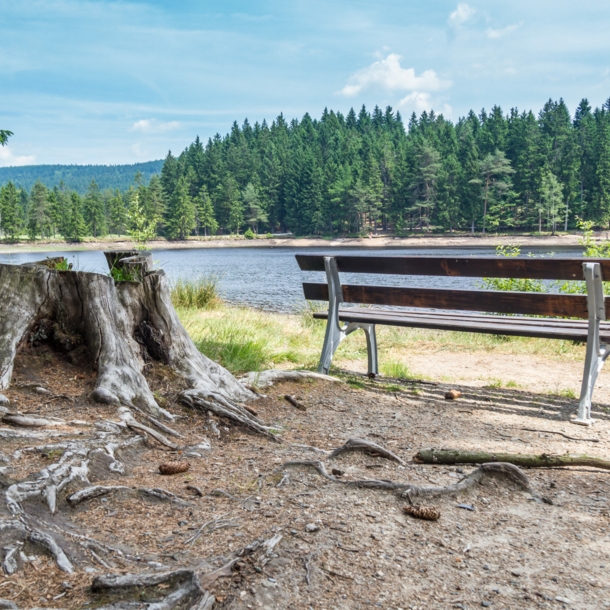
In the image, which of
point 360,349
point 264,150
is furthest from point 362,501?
point 264,150

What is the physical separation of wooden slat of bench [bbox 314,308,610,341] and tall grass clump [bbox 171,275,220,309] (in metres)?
7.12

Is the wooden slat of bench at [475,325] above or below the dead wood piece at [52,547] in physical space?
above

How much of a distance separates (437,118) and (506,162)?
53.8 metres

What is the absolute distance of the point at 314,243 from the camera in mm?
86250

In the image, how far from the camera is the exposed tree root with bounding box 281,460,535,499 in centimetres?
257

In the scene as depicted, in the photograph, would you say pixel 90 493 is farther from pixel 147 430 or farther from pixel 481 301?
pixel 481 301

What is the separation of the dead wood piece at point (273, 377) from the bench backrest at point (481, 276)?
2.65ft

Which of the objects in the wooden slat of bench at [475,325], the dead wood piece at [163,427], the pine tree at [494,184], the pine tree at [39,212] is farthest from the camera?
the pine tree at [39,212]

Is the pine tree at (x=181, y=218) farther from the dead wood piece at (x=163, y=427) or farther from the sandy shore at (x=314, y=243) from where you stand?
the dead wood piece at (x=163, y=427)

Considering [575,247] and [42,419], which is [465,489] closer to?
[42,419]

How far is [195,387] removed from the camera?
383cm

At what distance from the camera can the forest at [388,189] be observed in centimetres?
8331

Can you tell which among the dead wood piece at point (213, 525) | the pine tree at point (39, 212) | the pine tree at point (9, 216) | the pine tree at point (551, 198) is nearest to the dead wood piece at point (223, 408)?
the dead wood piece at point (213, 525)

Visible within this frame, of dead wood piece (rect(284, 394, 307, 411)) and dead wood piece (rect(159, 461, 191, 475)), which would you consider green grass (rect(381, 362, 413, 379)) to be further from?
dead wood piece (rect(159, 461, 191, 475))
